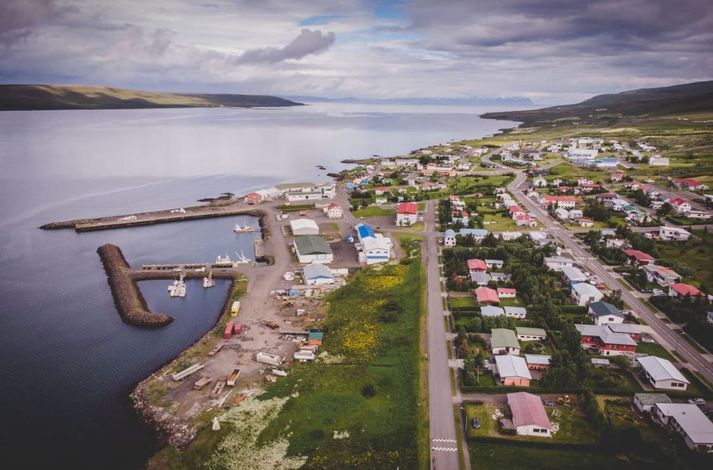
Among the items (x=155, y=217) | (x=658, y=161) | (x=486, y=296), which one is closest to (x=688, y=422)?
(x=486, y=296)

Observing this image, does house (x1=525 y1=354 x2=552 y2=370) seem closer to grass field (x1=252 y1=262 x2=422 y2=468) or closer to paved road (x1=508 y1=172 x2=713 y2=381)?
grass field (x1=252 y1=262 x2=422 y2=468)

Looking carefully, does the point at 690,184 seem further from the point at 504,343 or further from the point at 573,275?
the point at 504,343

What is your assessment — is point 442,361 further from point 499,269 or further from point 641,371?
point 499,269

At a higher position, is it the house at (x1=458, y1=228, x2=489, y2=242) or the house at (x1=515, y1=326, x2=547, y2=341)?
the house at (x1=458, y1=228, x2=489, y2=242)

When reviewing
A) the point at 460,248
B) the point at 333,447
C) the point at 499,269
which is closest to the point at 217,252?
the point at 460,248

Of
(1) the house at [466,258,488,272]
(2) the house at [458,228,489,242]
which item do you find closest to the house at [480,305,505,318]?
(1) the house at [466,258,488,272]

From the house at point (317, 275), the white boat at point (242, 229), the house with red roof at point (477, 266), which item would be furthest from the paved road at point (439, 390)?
the white boat at point (242, 229)
